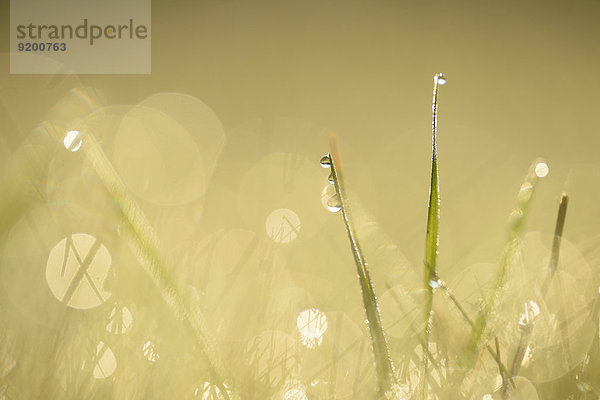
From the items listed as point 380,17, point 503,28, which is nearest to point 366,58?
point 380,17

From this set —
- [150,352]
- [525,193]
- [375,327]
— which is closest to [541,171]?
[525,193]

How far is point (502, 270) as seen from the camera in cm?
54

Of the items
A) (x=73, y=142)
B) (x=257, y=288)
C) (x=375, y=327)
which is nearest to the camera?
(x=375, y=327)

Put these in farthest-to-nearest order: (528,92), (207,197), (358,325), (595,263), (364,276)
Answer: (528,92), (207,197), (358,325), (595,263), (364,276)

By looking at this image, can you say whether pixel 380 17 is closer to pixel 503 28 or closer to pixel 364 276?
pixel 503 28

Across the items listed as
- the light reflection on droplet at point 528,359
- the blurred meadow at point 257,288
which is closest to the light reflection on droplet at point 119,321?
the blurred meadow at point 257,288

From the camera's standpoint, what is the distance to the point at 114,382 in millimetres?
758

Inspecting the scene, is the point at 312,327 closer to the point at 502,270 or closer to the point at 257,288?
the point at 257,288

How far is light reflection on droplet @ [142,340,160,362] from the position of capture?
0.90m

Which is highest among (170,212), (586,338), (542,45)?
(542,45)

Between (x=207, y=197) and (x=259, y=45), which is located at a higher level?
(x=259, y=45)

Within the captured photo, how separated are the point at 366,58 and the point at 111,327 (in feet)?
228

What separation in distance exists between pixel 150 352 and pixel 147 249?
0.55 meters

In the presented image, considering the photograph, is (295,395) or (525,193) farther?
(295,395)
